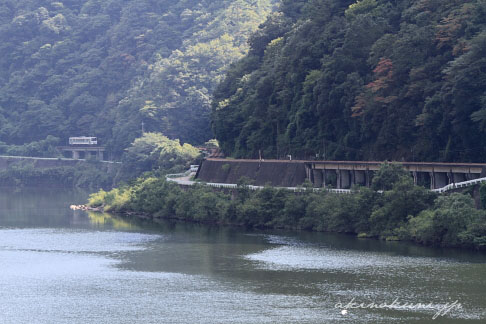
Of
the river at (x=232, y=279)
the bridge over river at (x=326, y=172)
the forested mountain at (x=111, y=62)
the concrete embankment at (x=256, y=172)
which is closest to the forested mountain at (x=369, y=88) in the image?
the bridge over river at (x=326, y=172)

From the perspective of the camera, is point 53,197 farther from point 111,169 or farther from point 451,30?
point 451,30

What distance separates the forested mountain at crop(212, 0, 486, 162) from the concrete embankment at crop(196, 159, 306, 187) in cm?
312

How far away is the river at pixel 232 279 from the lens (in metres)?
41.8

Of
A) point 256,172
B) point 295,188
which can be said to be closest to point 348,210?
point 295,188

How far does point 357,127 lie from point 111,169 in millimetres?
57546

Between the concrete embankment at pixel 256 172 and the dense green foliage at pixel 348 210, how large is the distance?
3599mm

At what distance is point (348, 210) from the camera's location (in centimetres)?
6341

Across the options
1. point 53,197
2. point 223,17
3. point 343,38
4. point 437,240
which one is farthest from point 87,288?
point 223,17

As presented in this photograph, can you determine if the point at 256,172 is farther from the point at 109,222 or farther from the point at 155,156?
the point at 155,156

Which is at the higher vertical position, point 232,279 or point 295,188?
point 295,188

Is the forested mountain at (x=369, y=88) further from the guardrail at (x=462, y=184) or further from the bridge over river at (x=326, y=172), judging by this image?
the guardrail at (x=462, y=184)

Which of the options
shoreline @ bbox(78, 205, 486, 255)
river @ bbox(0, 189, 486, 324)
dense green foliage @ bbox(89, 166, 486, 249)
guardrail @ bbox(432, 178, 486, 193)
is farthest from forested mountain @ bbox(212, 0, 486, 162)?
river @ bbox(0, 189, 486, 324)

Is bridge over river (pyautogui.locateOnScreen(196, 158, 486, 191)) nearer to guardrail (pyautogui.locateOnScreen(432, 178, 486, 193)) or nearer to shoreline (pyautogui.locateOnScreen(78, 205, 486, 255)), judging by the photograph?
guardrail (pyautogui.locateOnScreen(432, 178, 486, 193))

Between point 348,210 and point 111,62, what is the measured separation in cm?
10289
